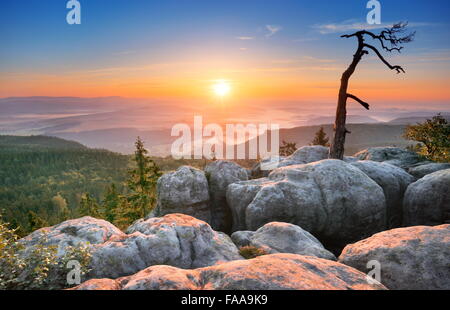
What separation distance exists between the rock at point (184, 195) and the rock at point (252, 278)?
46.1ft

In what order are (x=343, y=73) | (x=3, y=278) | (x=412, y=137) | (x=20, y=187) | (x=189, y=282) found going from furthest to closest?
(x=20, y=187)
(x=412, y=137)
(x=343, y=73)
(x=3, y=278)
(x=189, y=282)

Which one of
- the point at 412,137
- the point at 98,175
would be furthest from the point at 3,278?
the point at 98,175

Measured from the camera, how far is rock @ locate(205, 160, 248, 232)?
2278 cm

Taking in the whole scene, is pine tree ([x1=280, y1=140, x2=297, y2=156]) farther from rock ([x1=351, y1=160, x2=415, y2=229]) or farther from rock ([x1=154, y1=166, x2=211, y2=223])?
rock ([x1=154, y1=166, x2=211, y2=223])

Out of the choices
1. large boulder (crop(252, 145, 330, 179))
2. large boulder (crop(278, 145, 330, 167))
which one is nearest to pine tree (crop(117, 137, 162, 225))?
large boulder (crop(252, 145, 330, 179))

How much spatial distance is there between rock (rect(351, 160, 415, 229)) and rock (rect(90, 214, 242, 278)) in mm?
13437

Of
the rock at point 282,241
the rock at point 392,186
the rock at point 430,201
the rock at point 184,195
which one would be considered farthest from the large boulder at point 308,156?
the rock at point 282,241

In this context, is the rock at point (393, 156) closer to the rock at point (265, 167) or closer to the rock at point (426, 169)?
the rock at point (426, 169)

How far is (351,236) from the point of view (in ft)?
57.8

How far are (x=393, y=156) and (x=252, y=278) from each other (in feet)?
84.7

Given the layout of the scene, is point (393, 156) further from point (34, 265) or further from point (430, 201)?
point (34, 265)

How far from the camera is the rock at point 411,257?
9.52 metres
